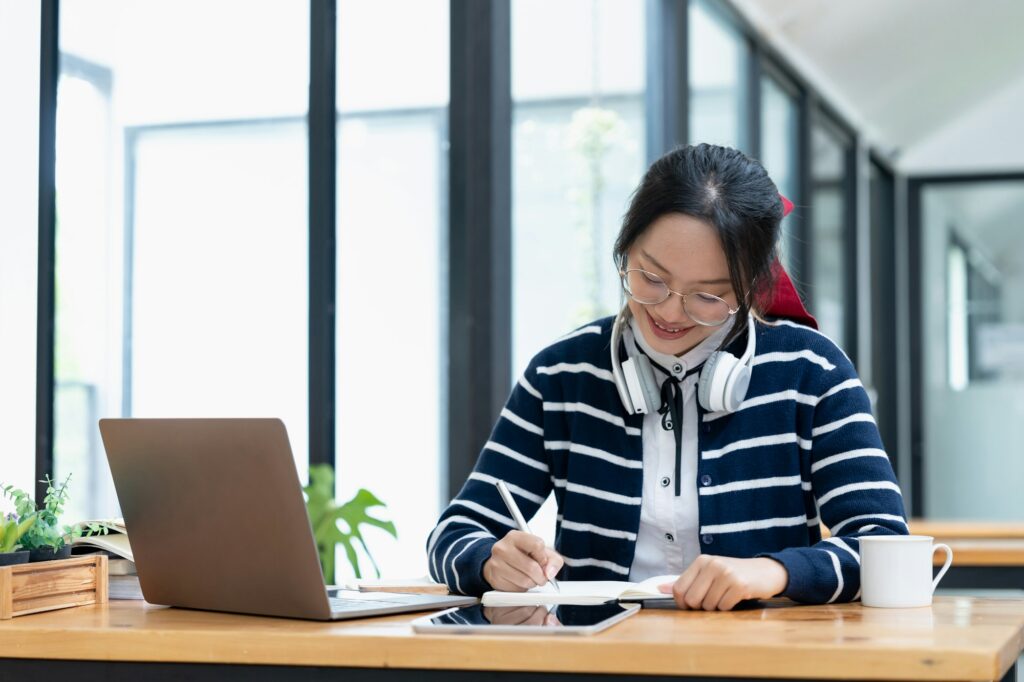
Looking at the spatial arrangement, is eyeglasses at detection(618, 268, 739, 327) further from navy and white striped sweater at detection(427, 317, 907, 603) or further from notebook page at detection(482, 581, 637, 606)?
notebook page at detection(482, 581, 637, 606)

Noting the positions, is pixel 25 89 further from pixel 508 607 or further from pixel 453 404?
pixel 508 607

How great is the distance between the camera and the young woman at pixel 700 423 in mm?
1678

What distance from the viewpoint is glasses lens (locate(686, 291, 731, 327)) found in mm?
1694

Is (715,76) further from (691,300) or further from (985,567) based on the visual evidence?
(691,300)

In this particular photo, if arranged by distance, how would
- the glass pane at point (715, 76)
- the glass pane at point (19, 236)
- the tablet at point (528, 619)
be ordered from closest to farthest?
the tablet at point (528, 619) < the glass pane at point (19, 236) < the glass pane at point (715, 76)

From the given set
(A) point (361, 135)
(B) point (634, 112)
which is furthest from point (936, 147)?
(A) point (361, 135)

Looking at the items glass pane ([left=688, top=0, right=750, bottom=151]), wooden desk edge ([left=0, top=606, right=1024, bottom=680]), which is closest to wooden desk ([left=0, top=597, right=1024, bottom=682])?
wooden desk edge ([left=0, top=606, right=1024, bottom=680])

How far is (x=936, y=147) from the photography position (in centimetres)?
716

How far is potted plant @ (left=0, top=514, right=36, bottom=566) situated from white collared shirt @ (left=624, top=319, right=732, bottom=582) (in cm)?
75

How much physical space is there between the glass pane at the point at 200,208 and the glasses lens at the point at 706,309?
4.84 ft

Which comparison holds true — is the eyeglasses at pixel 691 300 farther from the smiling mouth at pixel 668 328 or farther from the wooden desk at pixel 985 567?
the wooden desk at pixel 985 567

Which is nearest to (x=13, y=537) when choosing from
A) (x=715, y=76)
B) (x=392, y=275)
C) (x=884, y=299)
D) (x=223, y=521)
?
(x=223, y=521)

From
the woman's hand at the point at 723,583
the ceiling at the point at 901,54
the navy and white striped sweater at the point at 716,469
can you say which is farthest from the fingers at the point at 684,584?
the ceiling at the point at 901,54

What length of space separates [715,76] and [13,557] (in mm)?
3402
